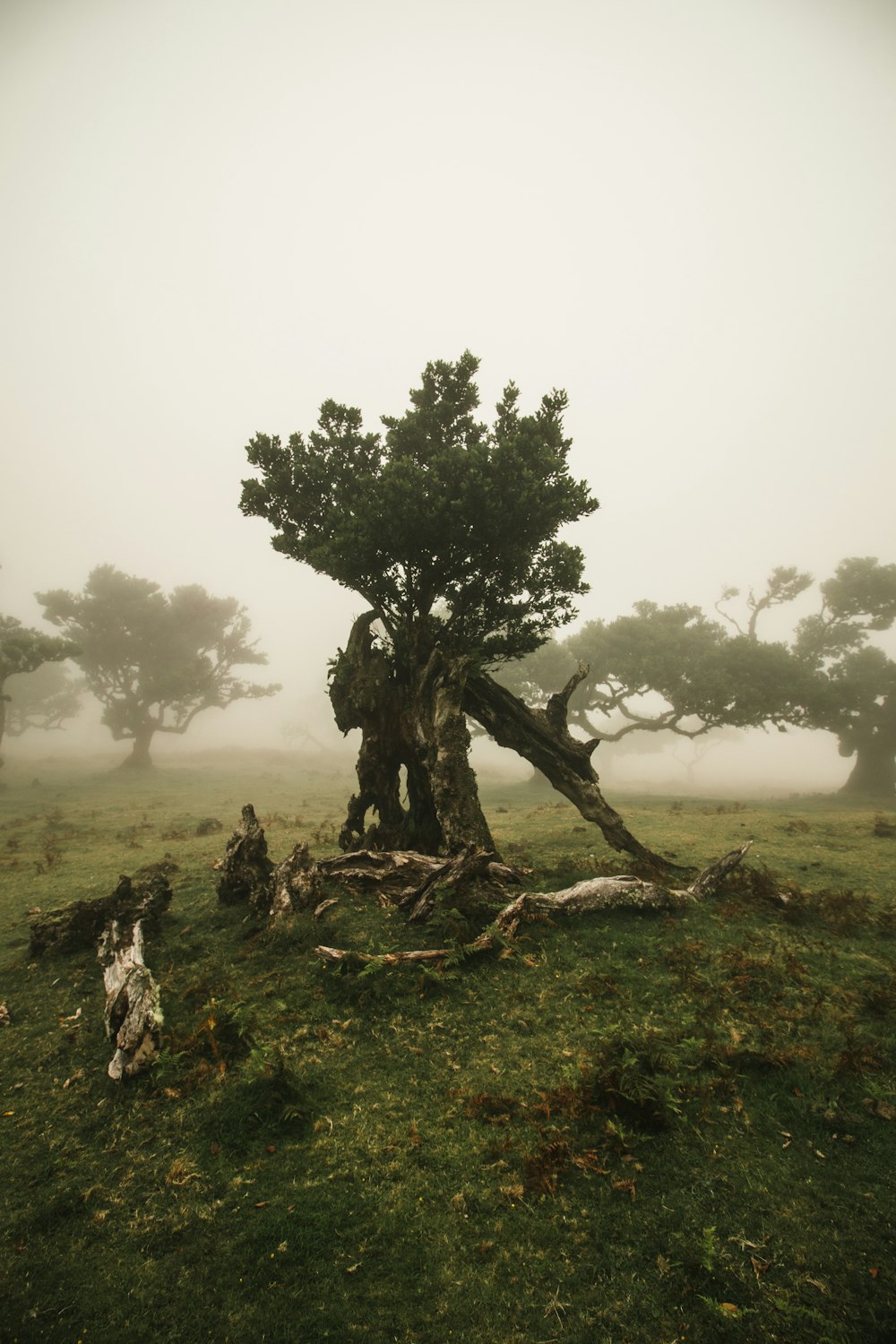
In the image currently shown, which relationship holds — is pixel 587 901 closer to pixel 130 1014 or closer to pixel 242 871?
pixel 242 871

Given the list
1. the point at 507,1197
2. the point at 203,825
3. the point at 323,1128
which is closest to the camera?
the point at 507,1197

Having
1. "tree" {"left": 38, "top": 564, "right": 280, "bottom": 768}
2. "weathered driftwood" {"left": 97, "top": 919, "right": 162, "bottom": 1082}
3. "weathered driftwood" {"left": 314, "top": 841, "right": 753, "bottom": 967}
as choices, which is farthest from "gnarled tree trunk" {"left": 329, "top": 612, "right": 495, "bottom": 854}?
"tree" {"left": 38, "top": 564, "right": 280, "bottom": 768}

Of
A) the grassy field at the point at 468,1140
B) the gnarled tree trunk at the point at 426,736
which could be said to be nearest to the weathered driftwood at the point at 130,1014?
the grassy field at the point at 468,1140

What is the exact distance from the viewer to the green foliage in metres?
15.9

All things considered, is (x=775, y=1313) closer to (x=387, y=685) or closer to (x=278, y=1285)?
(x=278, y=1285)

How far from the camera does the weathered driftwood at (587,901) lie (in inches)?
378

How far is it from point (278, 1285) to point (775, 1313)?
3815 mm

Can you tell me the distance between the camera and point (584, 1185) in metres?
5.12

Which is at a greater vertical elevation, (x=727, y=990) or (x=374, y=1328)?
(x=727, y=990)

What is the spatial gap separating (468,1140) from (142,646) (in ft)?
184

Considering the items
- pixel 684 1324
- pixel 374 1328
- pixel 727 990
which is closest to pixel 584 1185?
pixel 684 1324

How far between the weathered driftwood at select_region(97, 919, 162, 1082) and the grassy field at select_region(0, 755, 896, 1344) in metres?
0.24

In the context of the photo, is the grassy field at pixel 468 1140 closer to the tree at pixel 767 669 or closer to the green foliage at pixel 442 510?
the green foliage at pixel 442 510

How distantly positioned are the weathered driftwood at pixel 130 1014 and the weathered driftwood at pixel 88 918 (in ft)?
6.56
